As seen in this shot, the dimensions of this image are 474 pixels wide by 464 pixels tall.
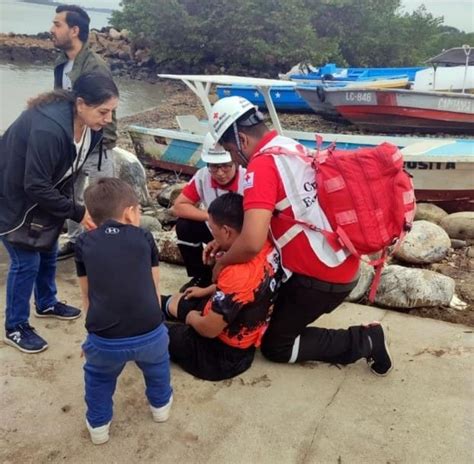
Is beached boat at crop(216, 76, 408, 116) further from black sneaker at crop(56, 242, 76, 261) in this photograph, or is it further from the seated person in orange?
the seated person in orange

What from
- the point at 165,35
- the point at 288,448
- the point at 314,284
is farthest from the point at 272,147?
the point at 165,35

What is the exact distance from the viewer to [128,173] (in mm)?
5512

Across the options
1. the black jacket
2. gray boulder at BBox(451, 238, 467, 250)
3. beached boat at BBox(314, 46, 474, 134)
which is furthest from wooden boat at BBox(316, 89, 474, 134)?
the black jacket

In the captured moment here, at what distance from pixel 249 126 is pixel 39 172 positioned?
3.49 ft

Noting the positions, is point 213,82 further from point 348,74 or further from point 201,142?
point 348,74

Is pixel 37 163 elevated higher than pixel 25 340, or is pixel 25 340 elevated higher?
pixel 37 163

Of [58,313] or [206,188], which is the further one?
[206,188]

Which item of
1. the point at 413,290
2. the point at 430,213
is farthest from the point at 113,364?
the point at 430,213

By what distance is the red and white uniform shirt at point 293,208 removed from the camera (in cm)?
243

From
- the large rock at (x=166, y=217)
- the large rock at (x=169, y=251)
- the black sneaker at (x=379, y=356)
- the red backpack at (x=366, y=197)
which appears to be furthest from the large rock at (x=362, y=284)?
the large rock at (x=166, y=217)

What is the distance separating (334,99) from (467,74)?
3024 millimetres

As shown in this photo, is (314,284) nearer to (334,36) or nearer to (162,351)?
(162,351)

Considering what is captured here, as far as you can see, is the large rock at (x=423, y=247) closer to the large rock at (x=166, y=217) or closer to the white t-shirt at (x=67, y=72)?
the large rock at (x=166, y=217)

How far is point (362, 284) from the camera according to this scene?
3717mm
